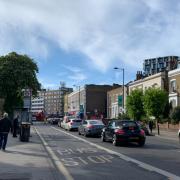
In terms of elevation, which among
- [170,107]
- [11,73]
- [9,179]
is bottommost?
[9,179]

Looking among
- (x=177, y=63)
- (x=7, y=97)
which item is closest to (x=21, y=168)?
(x=7, y=97)

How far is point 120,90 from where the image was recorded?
90.4 metres

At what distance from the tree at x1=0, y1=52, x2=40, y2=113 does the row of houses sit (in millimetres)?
17111

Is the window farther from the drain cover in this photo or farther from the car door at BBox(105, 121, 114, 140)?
the drain cover

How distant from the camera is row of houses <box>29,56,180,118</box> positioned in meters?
61.0

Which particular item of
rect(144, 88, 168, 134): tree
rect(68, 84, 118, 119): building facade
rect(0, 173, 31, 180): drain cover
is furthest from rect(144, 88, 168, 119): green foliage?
rect(68, 84, 118, 119): building facade

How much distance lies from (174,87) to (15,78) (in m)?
20.0

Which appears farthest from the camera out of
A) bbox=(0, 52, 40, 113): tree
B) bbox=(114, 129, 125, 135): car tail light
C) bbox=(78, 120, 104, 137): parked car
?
bbox=(0, 52, 40, 113): tree

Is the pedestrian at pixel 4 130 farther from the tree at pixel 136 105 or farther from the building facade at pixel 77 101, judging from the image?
the building facade at pixel 77 101

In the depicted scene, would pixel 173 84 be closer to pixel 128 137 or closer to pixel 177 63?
pixel 177 63

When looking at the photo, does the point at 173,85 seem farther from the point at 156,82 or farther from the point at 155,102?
the point at 155,102

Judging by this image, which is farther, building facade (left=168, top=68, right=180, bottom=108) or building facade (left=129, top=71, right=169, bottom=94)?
building facade (left=129, top=71, right=169, bottom=94)

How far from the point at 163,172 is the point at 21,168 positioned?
4.59 m

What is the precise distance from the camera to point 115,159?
1845 cm
